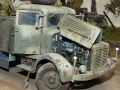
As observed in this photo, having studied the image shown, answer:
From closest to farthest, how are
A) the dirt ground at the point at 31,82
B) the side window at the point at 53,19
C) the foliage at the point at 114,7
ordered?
the dirt ground at the point at 31,82
the side window at the point at 53,19
the foliage at the point at 114,7

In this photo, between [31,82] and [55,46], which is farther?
[31,82]

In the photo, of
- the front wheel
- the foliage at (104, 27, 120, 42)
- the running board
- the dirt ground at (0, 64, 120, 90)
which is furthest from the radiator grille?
the foliage at (104, 27, 120, 42)

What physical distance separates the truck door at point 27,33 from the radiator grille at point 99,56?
2.01 metres

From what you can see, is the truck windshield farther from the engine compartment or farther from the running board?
the running board

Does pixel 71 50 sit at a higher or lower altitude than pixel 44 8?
lower

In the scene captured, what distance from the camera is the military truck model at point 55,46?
28.4 ft

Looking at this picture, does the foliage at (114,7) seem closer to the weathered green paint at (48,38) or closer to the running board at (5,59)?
the weathered green paint at (48,38)

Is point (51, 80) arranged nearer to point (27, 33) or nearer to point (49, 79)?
point (49, 79)

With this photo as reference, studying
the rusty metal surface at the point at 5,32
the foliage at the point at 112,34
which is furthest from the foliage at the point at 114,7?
the rusty metal surface at the point at 5,32

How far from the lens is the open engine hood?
877 centimetres

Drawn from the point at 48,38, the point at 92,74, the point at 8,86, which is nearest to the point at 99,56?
the point at 92,74

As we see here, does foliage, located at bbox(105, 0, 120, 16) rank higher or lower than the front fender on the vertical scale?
higher

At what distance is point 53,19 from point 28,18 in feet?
2.77

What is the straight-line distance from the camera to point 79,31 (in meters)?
9.00
